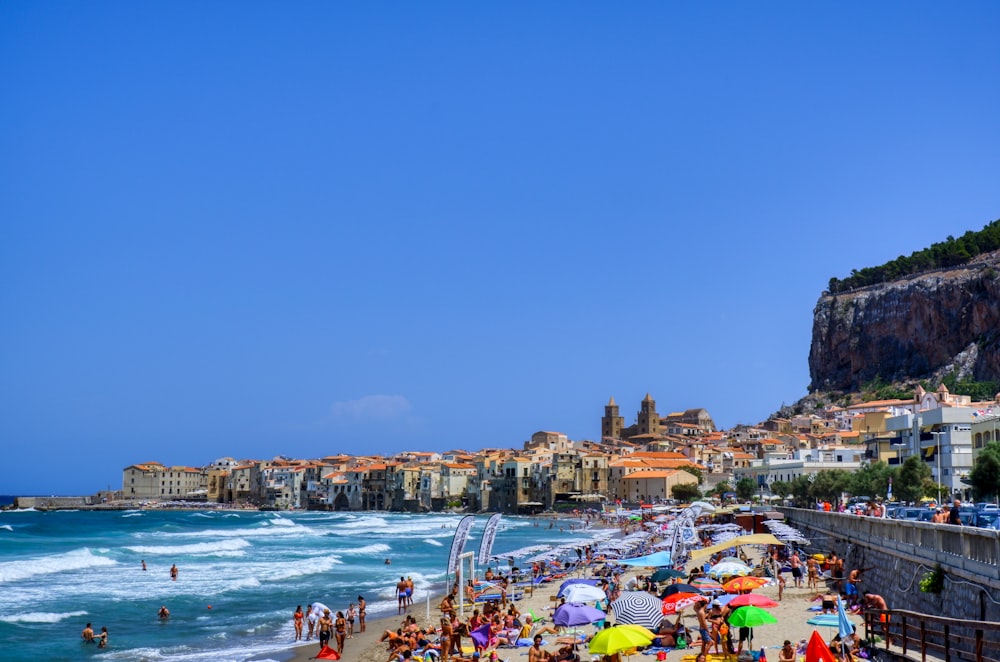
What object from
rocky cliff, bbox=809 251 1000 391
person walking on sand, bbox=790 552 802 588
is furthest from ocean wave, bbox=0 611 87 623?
rocky cliff, bbox=809 251 1000 391

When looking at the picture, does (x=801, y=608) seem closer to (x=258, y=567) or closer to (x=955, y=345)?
(x=258, y=567)

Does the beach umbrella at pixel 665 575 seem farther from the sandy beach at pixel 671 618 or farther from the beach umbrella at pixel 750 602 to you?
the beach umbrella at pixel 750 602

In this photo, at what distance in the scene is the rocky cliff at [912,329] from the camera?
366ft

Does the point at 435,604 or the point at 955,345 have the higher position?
the point at 955,345

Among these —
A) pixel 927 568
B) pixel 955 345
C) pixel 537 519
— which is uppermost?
pixel 955 345

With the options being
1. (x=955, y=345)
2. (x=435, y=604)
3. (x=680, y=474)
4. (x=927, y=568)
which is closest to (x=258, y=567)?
(x=435, y=604)

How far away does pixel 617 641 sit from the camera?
47.8ft

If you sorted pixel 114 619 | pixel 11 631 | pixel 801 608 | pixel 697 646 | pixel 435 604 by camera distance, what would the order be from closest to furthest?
1. pixel 697 646
2. pixel 801 608
3. pixel 11 631
4. pixel 114 619
5. pixel 435 604

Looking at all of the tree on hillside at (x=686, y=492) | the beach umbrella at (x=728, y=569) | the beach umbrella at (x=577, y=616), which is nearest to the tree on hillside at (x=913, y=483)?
the beach umbrella at (x=728, y=569)

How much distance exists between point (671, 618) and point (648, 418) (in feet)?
430

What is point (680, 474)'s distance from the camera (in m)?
90.7

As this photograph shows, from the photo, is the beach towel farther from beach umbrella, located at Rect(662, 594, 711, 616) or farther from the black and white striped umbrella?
beach umbrella, located at Rect(662, 594, 711, 616)

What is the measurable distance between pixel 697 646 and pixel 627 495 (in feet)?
254

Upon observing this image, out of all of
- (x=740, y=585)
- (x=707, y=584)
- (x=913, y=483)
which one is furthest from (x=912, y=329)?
(x=740, y=585)
